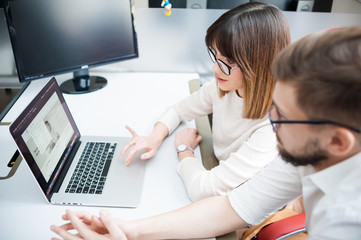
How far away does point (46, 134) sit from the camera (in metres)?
0.86

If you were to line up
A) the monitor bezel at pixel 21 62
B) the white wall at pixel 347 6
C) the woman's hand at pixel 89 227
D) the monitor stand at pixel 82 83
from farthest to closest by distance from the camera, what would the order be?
1. the white wall at pixel 347 6
2. the monitor stand at pixel 82 83
3. the monitor bezel at pixel 21 62
4. the woman's hand at pixel 89 227

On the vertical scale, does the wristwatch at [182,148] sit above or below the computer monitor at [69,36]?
below

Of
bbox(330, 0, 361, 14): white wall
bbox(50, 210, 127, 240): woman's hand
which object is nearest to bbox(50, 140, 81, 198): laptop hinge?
bbox(50, 210, 127, 240): woman's hand

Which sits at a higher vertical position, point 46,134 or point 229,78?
point 229,78

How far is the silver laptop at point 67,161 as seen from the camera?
0.80m

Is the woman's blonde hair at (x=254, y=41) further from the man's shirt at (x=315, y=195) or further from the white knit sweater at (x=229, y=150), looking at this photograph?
the man's shirt at (x=315, y=195)

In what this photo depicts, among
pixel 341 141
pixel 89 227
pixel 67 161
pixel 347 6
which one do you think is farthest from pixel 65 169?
pixel 347 6

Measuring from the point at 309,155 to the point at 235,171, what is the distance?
268 mm

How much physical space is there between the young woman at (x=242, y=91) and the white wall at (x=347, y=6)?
0.98 m

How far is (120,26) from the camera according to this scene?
137 cm

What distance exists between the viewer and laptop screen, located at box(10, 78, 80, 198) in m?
0.76

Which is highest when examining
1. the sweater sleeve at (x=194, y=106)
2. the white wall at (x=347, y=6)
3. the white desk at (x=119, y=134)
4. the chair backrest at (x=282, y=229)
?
the white wall at (x=347, y=6)

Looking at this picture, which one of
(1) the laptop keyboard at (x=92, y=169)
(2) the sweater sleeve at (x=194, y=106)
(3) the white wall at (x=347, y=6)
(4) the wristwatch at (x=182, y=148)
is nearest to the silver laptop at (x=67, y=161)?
(1) the laptop keyboard at (x=92, y=169)

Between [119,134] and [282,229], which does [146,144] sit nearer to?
[119,134]
